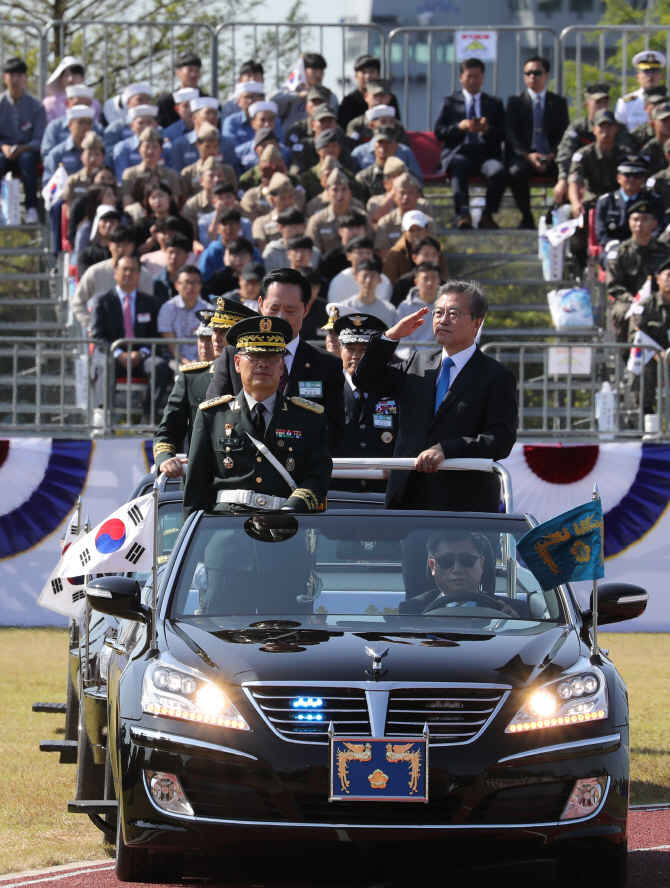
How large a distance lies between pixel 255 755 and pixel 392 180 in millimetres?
12141

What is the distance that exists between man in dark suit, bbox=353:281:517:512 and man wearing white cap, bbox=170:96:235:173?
10261 mm

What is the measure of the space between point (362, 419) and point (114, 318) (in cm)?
561

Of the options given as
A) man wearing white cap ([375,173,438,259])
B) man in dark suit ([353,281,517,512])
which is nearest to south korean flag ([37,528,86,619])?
man in dark suit ([353,281,517,512])

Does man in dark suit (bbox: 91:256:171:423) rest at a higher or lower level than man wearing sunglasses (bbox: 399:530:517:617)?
higher

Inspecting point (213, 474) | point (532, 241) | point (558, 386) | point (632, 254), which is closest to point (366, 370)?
point (213, 474)

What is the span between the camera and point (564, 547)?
5.96 meters

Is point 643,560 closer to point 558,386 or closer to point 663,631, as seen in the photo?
point 663,631

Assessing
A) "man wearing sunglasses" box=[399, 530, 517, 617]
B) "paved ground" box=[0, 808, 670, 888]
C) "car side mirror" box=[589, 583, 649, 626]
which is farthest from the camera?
"man wearing sunglasses" box=[399, 530, 517, 617]

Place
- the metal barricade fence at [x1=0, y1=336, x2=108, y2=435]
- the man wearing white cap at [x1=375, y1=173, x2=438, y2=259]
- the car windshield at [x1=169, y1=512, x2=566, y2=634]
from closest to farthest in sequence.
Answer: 1. the car windshield at [x1=169, y1=512, x2=566, y2=634]
2. the metal barricade fence at [x1=0, y1=336, x2=108, y2=435]
3. the man wearing white cap at [x1=375, y1=173, x2=438, y2=259]

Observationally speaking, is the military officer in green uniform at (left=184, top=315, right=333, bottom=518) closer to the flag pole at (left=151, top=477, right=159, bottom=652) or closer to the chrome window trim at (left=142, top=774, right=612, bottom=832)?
the flag pole at (left=151, top=477, right=159, bottom=652)

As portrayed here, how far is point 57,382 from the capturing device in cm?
1388

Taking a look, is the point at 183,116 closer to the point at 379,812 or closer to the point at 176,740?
the point at 176,740

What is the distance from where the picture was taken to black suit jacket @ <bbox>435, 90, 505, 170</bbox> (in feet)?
60.5

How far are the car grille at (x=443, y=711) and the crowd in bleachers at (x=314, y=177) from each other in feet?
28.7
